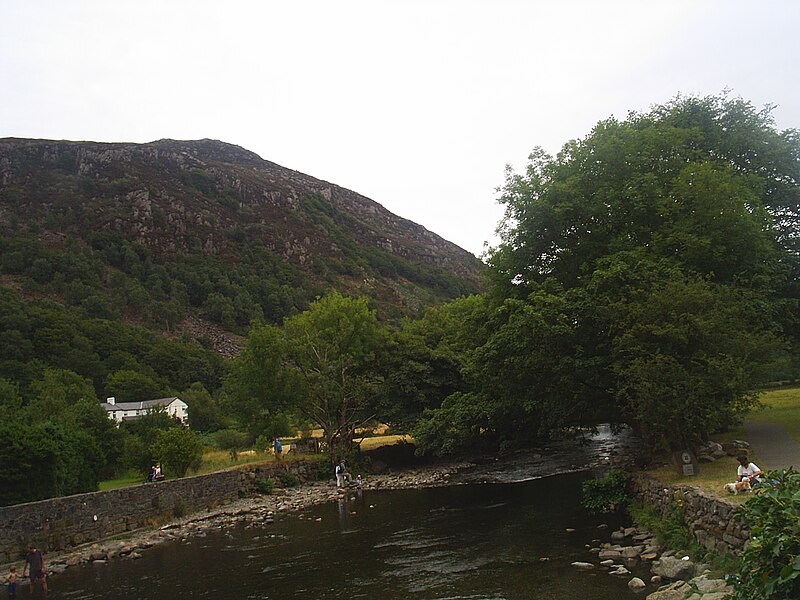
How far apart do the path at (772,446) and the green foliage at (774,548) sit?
1014cm

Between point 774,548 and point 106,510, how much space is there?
2470 cm

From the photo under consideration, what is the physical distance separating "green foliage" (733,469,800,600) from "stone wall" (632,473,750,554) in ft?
10.6

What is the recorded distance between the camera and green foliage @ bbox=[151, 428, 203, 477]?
31.8 metres

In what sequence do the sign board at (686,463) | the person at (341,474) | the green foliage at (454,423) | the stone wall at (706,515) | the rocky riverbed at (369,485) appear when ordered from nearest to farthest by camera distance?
the stone wall at (706,515) → the sign board at (686,463) → the rocky riverbed at (369,485) → the green foliage at (454,423) → the person at (341,474)

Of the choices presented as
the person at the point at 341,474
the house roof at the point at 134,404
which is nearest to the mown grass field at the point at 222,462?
the person at the point at 341,474

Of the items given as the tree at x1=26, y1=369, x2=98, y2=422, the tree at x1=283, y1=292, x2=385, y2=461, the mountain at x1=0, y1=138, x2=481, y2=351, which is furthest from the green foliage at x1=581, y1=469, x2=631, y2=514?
the mountain at x1=0, y1=138, x2=481, y2=351

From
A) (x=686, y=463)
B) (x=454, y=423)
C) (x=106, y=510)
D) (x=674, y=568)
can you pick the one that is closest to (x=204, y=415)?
(x=454, y=423)

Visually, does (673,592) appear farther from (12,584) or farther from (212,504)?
(212,504)

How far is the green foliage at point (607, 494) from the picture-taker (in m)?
20.8

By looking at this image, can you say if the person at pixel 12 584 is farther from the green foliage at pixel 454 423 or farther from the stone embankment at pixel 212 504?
the green foliage at pixel 454 423

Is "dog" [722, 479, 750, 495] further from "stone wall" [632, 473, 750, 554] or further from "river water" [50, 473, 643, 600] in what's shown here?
"river water" [50, 473, 643, 600]

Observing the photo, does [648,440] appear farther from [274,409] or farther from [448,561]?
[274,409]

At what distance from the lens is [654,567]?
13.4 meters

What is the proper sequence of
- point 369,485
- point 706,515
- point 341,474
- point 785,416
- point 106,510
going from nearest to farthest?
1. point 706,515
2. point 106,510
3. point 785,416
4. point 369,485
5. point 341,474
